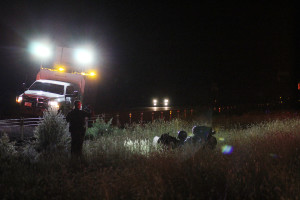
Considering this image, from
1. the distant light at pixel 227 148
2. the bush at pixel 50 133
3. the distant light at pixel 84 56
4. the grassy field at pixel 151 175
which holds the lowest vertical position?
the grassy field at pixel 151 175

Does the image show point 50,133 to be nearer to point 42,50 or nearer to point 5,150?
point 5,150

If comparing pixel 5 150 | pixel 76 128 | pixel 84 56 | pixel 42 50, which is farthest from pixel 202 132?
pixel 42 50

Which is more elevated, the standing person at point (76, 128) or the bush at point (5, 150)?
the standing person at point (76, 128)

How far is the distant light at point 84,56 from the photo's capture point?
17641mm

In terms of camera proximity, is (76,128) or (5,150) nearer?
(5,150)

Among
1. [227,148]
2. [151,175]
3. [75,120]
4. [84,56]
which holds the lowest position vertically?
[151,175]

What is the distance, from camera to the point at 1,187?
507 centimetres

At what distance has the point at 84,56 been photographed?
58.3ft

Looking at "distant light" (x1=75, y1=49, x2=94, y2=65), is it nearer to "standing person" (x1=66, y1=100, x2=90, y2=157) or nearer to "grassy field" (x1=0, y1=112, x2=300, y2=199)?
"standing person" (x1=66, y1=100, x2=90, y2=157)

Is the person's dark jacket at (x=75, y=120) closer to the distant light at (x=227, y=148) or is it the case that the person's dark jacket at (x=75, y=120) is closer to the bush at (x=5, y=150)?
the bush at (x=5, y=150)

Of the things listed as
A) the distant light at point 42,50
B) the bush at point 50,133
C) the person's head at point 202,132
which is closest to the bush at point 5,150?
the bush at point 50,133

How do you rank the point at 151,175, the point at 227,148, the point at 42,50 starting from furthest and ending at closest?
the point at 42,50
the point at 227,148
the point at 151,175

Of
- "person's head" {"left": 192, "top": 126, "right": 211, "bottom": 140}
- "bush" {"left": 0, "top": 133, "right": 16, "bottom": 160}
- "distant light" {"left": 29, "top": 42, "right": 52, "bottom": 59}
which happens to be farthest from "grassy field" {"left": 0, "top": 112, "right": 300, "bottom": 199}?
"distant light" {"left": 29, "top": 42, "right": 52, "bottom": 59}

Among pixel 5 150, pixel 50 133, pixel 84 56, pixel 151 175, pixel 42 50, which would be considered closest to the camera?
pixel 151 175
